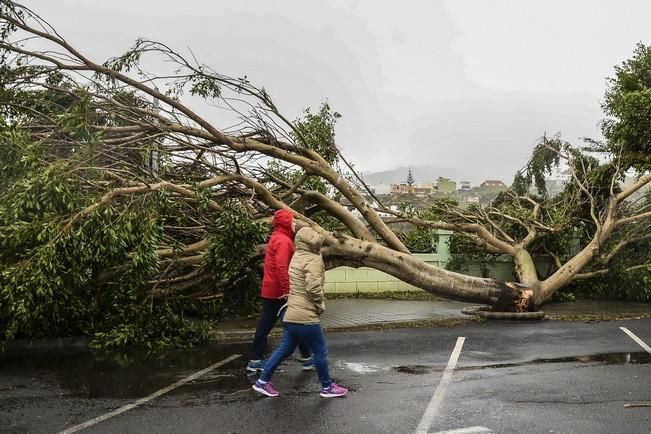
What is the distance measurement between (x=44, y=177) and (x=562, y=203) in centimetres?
1221

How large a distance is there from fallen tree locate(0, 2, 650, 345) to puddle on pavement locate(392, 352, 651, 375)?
9.34 ft

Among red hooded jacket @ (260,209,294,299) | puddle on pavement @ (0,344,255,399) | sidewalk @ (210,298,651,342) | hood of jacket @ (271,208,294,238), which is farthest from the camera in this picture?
sidewalk @ (210,298,651,342)

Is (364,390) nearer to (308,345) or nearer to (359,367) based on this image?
(308,345)

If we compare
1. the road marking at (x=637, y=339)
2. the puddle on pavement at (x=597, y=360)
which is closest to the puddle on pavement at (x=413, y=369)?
the puddle on pavement at (x=597, y=360)

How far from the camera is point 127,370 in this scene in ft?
20.7

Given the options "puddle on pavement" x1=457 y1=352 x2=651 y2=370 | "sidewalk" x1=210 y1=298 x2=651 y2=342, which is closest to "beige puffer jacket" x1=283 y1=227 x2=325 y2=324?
"puddle on pavement" x1=457 y1=352 x2=651 y2=370

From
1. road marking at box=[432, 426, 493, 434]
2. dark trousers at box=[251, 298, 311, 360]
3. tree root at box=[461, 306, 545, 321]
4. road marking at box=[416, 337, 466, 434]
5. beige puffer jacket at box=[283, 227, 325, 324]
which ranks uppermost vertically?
beige puffer jacket at box=[283, 227, 325, 324]

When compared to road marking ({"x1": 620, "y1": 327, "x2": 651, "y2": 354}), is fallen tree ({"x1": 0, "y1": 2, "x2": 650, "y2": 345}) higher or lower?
higher

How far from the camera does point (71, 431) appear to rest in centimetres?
427

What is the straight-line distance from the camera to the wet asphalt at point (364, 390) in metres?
4.41

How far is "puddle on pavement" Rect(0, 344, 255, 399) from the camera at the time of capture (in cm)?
556

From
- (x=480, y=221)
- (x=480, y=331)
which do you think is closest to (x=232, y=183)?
(x=480, y=331)

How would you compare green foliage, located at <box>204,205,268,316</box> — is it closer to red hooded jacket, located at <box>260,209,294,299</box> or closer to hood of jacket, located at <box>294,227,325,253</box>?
red hooded jacket, located at <box>260,209,294,299</box>

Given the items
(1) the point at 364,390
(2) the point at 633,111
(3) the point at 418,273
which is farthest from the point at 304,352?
(2) the point at 633,111
